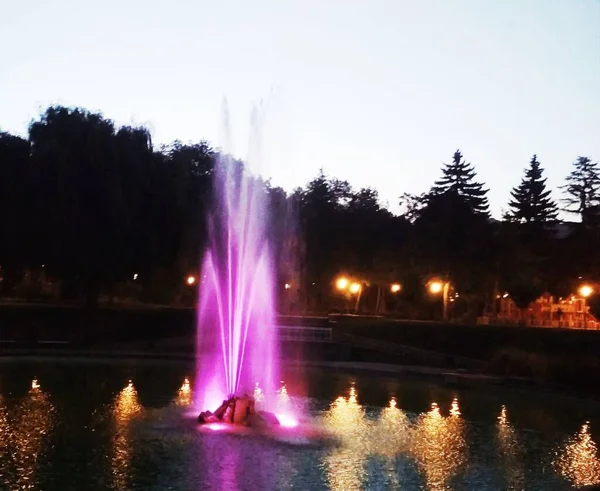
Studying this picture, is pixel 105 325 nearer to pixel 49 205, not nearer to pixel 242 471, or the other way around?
pixel 49 205

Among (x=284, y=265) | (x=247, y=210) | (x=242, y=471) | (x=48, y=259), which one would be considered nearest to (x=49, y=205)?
(x=48, y=259)

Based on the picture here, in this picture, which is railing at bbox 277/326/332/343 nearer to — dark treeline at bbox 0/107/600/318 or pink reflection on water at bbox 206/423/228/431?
dark treeline at bbox 0/107/600/318

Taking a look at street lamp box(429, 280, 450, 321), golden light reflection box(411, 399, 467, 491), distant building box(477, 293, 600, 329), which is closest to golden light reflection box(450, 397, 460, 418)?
golden light reflection box(411, 399, 467, 491)

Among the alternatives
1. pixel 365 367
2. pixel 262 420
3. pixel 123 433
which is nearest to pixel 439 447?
pixel 262 420

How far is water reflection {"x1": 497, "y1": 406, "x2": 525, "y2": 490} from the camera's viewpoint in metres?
12.1

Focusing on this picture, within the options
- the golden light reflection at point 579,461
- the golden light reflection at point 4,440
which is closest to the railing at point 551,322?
the golden light reflection at point 579,461

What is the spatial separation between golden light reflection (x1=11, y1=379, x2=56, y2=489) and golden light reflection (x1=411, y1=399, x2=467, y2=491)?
5.88 m

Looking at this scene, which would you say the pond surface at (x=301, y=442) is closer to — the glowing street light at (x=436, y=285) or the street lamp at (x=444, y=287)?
the street lamp at (x=444, y=287)

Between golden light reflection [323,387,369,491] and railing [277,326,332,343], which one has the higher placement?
railing [277,326,332,343]

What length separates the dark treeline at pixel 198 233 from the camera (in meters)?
33.3

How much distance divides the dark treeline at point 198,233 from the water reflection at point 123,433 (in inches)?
304

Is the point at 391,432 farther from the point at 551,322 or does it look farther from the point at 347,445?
the point at 551,322

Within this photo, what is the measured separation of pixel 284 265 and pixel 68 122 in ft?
62.6

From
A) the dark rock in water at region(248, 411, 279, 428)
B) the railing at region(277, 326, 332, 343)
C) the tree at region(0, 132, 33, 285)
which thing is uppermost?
the tree at region(0, 132, 33, 285)
